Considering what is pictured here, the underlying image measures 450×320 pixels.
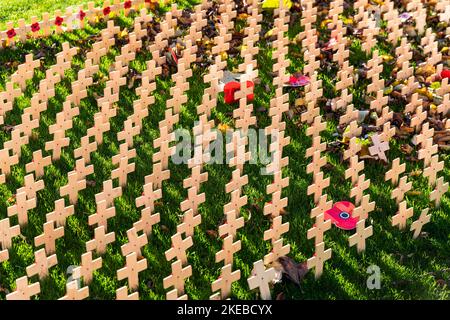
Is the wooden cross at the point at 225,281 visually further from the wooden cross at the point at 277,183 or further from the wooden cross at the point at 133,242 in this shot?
the wooden cross at the point at 277,183

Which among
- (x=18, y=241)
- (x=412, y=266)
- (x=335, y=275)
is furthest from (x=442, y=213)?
(x=18, y=241)

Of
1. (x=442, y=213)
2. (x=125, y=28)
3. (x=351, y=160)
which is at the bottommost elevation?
(x=442, y=213)

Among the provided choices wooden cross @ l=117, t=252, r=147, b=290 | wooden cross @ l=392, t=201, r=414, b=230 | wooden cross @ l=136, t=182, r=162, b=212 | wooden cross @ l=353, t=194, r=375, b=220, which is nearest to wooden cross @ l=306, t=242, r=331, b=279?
wooden cross @ l=353, t=194, r=375, b=220

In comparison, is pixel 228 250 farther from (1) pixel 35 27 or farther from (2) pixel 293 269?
(1) pixel 35 27

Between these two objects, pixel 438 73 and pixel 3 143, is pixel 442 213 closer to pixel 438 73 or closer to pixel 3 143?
pixel 438 73

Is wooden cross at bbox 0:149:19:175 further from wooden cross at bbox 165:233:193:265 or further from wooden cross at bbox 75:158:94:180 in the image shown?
wooden cross at bbox 165:233:193:265

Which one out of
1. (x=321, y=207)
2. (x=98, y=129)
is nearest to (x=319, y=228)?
(x=321, y=207)

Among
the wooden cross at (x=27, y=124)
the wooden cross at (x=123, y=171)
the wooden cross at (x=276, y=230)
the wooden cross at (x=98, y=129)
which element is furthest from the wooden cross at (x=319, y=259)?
the wooden cross at (x=27, y=124)
